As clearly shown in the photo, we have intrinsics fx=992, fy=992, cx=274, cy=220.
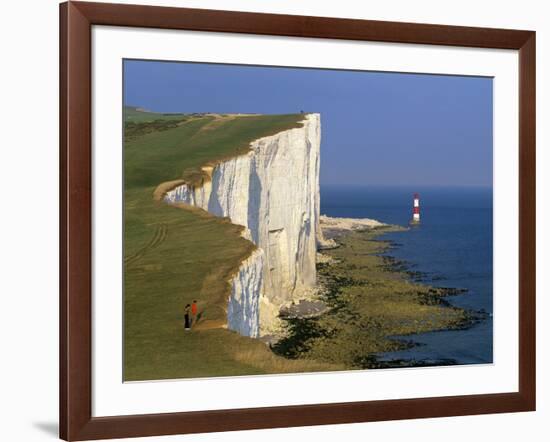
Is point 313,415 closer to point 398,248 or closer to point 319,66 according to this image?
point 398,248

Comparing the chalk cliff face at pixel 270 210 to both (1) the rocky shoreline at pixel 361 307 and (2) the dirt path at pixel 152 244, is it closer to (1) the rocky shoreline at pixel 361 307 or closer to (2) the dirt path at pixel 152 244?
(1) the rocky shoreline at pixel 361 307

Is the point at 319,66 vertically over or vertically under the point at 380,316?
over

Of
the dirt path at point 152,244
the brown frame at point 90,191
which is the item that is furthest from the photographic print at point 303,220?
the brown frame at point 90,191

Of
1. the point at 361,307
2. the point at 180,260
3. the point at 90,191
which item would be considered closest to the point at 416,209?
the point at 361,307

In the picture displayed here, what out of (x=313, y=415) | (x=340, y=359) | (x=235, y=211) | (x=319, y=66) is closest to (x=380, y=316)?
(x=340, y=359)

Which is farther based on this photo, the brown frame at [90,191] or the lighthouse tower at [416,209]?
the lighthouse tower at [416,209]

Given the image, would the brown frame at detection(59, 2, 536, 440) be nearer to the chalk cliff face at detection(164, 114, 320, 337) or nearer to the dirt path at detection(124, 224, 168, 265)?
the dirt path at detection(124, 224, 168, 265)
